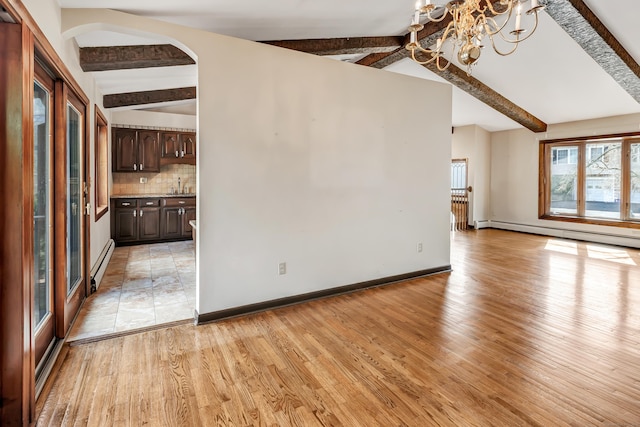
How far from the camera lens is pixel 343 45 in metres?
A: 4.24

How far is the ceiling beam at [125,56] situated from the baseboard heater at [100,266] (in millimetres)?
2290

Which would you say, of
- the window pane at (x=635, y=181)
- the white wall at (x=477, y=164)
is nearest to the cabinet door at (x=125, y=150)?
the white wall at (x=477, y=164)

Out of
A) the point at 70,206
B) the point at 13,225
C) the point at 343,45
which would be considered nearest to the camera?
the point at 13,225

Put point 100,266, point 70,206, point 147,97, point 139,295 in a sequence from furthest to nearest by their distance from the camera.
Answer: point 147,97 < point 100,266 < point 139,295 < point 70,206

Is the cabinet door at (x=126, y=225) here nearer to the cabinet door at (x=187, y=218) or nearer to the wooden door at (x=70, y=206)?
the cabinet door at (x=187, y=218)

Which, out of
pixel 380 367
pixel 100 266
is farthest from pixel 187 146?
pixel 380 367

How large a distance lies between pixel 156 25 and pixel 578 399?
4034 millimetres

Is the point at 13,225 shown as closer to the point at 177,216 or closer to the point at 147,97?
the point at 147,97

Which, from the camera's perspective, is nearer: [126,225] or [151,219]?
[126,225]

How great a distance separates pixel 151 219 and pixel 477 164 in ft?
26.2

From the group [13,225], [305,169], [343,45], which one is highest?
[343,45]

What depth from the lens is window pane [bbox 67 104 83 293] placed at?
324cm

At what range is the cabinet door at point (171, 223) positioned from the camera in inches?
274

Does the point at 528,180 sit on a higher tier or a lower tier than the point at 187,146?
lower
